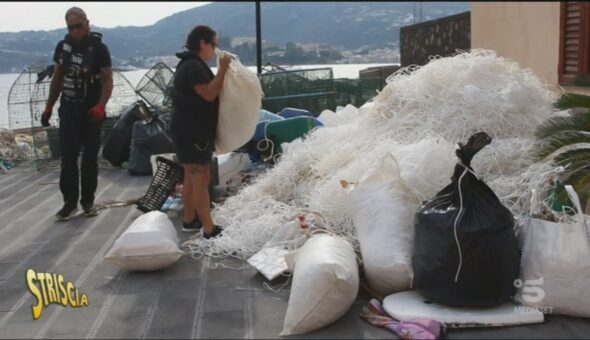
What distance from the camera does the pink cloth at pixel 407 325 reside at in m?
2.80

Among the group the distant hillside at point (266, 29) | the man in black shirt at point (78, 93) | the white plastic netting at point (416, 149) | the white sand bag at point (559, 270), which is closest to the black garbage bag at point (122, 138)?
the distant hillside at point (266, 29)

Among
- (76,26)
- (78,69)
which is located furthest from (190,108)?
(76,26)

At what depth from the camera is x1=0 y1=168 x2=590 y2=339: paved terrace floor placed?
2963mm

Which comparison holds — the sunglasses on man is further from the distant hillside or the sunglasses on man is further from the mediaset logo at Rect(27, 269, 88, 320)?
the mediaset logo at Rect(27, 269, 88, 320)

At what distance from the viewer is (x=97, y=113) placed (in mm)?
5031

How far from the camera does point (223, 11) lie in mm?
11516

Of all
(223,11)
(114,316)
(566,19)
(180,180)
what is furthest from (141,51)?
(114,316)

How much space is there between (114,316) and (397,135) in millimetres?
2376

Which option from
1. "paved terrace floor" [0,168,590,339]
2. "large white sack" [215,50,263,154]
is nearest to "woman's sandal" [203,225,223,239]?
"paved terrace floor" [0,168,590,339]

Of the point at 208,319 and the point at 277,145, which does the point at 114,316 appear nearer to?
the point at 208,319

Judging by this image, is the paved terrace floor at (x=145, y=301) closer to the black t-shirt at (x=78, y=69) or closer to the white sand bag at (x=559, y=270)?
the white sand bag at (x=559, y=270)

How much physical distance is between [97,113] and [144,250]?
69.6 inches

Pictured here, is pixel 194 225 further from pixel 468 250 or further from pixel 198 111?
pixel 468 250

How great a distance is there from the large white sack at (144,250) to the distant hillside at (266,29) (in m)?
3.85
